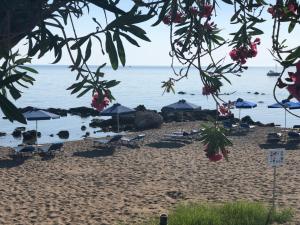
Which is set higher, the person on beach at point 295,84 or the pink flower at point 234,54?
the pink flower at point 234,54

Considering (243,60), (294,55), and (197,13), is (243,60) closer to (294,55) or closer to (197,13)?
(197,13)

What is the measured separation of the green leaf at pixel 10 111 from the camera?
199 cm

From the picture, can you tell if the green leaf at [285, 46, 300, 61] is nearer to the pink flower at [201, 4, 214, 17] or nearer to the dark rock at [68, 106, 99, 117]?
the pink flower at [201, 4, 214, 17]

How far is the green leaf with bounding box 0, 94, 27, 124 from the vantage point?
1.99m

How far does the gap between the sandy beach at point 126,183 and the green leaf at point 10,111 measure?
8259 millimetres

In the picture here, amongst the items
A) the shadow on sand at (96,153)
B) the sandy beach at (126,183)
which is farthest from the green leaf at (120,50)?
the shadow on sand at (96,153)

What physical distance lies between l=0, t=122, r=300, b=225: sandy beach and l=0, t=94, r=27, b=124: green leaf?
826cm

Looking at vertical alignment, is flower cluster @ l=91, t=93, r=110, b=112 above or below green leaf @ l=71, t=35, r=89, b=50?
below

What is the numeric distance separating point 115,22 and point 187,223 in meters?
6.58

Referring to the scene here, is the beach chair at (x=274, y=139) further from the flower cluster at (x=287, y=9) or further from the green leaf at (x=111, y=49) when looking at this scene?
the green leaf at (x=111, y=49)

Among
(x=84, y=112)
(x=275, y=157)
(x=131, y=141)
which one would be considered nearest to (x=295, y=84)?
(x=275, y=157)

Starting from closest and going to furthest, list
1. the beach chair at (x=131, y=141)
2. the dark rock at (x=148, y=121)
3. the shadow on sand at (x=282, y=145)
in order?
the shadow on sand at (x=282, y=145) < the beach chair at (x=131, y=141) < the dark rock at (x=148, y=121)

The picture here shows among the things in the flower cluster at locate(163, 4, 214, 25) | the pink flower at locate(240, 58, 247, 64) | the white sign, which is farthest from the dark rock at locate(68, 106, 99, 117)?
the pink flower at locate(240, 58, 247, 64)

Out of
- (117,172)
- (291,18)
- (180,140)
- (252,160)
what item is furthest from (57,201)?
(180,140)
